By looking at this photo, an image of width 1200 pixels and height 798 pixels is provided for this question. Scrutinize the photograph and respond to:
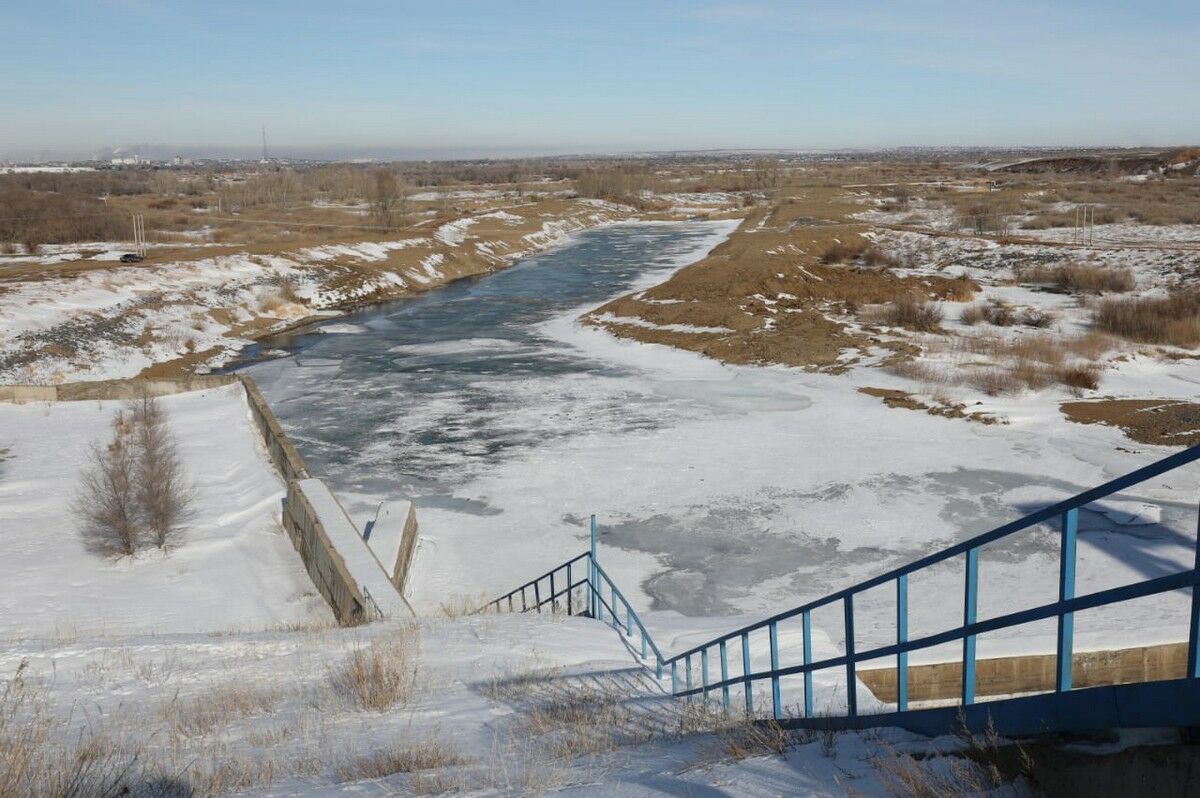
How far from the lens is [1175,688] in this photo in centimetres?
324

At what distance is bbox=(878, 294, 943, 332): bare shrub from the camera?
33.3 m

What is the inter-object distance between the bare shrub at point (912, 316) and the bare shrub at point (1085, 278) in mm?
8401

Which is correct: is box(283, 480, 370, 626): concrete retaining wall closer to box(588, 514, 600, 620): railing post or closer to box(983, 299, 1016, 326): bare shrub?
box(588, 514, 600, 620): railing post

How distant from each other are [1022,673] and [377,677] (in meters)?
6.88

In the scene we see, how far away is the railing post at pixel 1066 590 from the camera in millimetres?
3631

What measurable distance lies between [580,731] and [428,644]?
12.7 feet

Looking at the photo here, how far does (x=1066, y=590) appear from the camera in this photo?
12.2ft

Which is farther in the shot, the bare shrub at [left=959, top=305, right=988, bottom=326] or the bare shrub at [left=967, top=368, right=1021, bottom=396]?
the bare shrub at [left=959, top=305, right=988, bottom=326]

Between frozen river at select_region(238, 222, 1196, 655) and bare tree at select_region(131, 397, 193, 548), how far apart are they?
8.64 feet

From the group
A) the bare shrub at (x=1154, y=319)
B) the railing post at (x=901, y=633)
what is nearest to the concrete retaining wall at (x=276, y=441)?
the railing post at (x=901, y=633)

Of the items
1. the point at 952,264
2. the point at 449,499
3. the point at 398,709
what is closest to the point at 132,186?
the point at 952,264

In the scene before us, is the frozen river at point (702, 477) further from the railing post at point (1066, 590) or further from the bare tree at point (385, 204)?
the bare tree at point (385, 204)

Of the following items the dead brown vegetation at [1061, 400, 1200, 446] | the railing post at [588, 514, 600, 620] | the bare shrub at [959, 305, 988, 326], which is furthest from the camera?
the bare shrub at [959, 305, 988, 326]

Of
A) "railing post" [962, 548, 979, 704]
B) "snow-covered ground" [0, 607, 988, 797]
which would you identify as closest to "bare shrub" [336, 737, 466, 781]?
"snow-covered ground" [0, 607, 988, 797]
